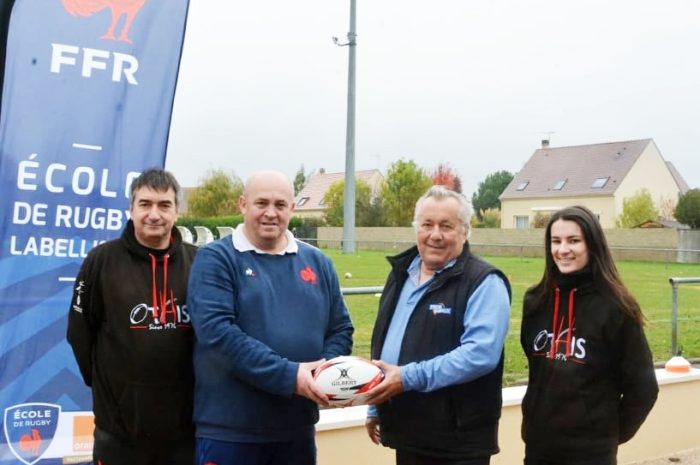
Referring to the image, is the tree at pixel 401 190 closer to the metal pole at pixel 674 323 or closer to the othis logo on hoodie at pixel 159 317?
the metal pole at pixel 674 323

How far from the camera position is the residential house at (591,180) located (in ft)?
162

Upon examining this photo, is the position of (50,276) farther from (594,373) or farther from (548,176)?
(548,176)

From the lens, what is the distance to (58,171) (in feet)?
12.4

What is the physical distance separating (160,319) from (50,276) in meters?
1.22

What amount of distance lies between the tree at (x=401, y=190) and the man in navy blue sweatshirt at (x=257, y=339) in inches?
1933

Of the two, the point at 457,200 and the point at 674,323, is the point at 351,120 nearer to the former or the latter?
the point at 674,323

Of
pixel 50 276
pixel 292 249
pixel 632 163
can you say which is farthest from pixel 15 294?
pixel 632 163

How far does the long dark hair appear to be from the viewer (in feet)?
9.48

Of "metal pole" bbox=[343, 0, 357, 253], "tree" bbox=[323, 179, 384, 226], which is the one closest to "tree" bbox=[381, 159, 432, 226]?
"tree" bbox=[323, 179, 384, 226]

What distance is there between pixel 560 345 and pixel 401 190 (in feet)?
163

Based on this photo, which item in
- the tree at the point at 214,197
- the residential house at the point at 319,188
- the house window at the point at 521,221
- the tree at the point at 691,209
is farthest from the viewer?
the residential house at the point at 319,188

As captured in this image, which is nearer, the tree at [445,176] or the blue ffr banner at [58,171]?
the blue ffr banner at [58,171]

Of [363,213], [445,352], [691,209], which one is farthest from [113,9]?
[363,213]

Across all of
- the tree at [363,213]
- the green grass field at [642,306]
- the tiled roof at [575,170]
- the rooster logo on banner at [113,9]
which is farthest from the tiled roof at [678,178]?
the rooster logo on banner at [113,9]
